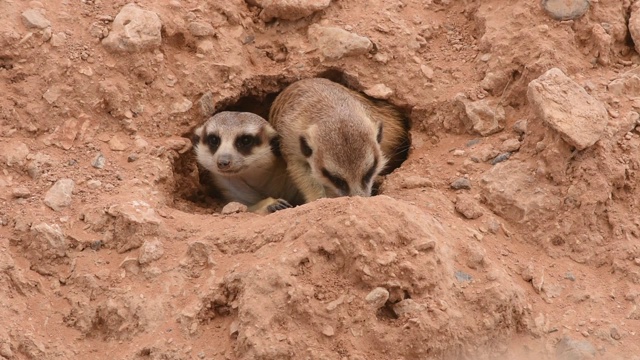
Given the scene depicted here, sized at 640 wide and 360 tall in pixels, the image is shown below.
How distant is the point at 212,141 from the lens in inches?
214

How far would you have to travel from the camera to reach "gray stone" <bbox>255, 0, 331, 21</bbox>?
5574 millimetres

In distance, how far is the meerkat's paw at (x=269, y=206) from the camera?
17.1 ft

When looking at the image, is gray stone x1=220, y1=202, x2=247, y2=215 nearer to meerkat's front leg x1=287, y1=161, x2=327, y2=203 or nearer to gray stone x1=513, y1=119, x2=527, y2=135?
meerkat's front leg x1=287, y1=161, x2=327, y2=203

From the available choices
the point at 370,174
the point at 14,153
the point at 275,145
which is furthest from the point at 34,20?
the point at 370,174

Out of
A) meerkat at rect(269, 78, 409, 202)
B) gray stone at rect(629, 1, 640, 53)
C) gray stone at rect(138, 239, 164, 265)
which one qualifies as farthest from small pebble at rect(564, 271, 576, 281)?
gray stone at rect(138, 239, 164, 265)

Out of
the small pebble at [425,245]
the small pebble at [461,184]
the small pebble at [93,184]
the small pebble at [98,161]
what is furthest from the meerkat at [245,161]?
the small pebble at [425,245]

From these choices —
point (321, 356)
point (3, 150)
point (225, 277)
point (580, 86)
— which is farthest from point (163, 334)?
point (580, 86)

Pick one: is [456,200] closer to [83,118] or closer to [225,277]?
[225,277]

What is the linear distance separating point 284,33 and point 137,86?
1030 mm

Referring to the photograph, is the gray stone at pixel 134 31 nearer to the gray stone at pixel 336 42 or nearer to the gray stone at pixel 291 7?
the gray stone at pixel 291 7

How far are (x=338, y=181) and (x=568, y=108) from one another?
1359 mm

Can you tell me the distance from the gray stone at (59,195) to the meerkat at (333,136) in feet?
4.76

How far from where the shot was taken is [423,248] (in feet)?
13.0

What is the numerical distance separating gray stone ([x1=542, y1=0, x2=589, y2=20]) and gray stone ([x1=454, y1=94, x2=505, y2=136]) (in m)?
0.66
